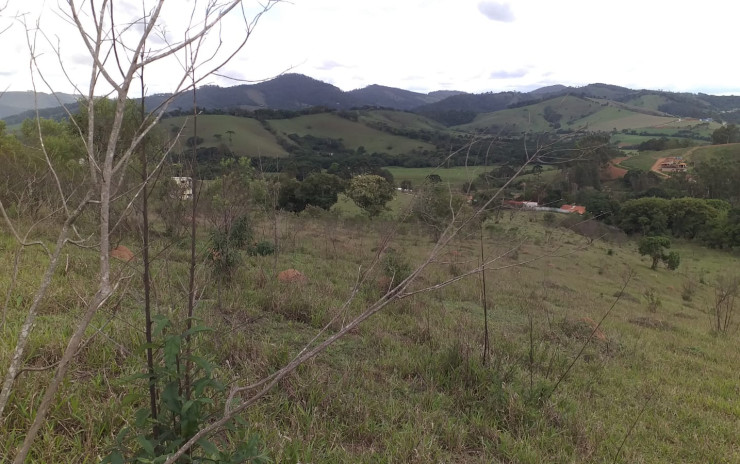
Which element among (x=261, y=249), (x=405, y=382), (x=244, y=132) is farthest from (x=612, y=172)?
(x=405, y=382)

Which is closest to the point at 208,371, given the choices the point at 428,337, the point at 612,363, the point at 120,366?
the point at 120,366

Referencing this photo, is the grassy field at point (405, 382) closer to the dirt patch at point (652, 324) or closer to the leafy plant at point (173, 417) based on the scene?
the leafy plant at point (173, 417)

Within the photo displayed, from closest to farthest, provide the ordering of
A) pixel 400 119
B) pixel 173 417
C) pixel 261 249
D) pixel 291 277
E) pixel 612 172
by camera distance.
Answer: pixel 173 417 → pixel 291 277 → pixel 261 249 → pixel 612 172 → pixel 400 119

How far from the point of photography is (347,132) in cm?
11244

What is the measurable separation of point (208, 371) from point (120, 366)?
1.79 m

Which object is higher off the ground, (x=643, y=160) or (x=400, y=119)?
(x=400, y=119)

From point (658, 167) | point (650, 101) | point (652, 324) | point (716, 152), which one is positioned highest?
point (650, 101)

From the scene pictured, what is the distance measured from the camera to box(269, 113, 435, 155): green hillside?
99.4 m

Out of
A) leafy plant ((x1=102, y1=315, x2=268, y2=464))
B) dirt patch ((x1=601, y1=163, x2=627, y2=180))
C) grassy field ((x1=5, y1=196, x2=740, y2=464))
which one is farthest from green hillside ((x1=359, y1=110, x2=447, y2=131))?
leafy plant ((x1=102, y1=315, x2=268, y2=464))

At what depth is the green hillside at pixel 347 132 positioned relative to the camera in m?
99.4

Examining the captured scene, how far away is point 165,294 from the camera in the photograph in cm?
350

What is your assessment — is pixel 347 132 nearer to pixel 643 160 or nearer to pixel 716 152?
pixel 643 160

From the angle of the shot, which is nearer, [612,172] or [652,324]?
[652,324]

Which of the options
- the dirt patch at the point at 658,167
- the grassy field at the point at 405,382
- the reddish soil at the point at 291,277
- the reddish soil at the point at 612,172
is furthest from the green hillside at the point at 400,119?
the grassy field at the point at 405,382
